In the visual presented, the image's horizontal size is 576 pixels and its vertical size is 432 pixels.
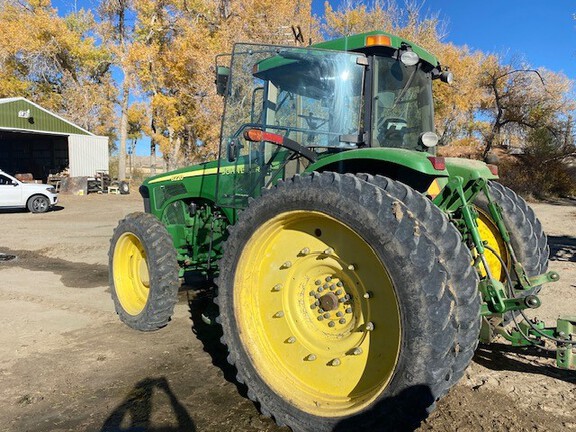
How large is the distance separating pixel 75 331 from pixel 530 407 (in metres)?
4.07


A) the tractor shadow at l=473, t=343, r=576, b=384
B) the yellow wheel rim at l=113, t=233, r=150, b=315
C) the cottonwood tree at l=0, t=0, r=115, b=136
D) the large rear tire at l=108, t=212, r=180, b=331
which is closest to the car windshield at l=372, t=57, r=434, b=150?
the tractor shadow at l=473, t=343, r=576, b=384

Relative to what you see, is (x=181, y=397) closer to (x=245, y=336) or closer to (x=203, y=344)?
(x=245, y=336)

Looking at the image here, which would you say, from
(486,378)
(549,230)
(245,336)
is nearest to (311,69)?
(245,336)

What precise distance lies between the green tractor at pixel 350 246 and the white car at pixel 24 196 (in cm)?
1470

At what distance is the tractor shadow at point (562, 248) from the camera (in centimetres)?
779

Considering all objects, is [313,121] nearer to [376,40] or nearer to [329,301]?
[376,40]

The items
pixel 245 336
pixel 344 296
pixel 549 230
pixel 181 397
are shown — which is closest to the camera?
pixel 344 296

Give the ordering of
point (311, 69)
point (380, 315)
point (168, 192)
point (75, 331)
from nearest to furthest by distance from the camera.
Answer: point (380, 315) < point (311, 69) < point (75, 331) < point (168, 192)

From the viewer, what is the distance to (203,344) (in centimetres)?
412

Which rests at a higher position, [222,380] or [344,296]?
[344,296]

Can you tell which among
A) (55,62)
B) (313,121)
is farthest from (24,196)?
(55,62)

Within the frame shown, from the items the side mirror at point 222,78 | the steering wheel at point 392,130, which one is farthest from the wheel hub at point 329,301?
the side mirror at point 222,78

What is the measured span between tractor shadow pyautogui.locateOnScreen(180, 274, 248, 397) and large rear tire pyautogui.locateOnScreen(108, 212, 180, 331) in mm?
425

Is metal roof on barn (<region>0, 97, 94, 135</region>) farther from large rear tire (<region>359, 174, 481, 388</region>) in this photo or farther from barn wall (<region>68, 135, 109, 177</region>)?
large rear tire (<region>359, 174, 481, 388</region>)
